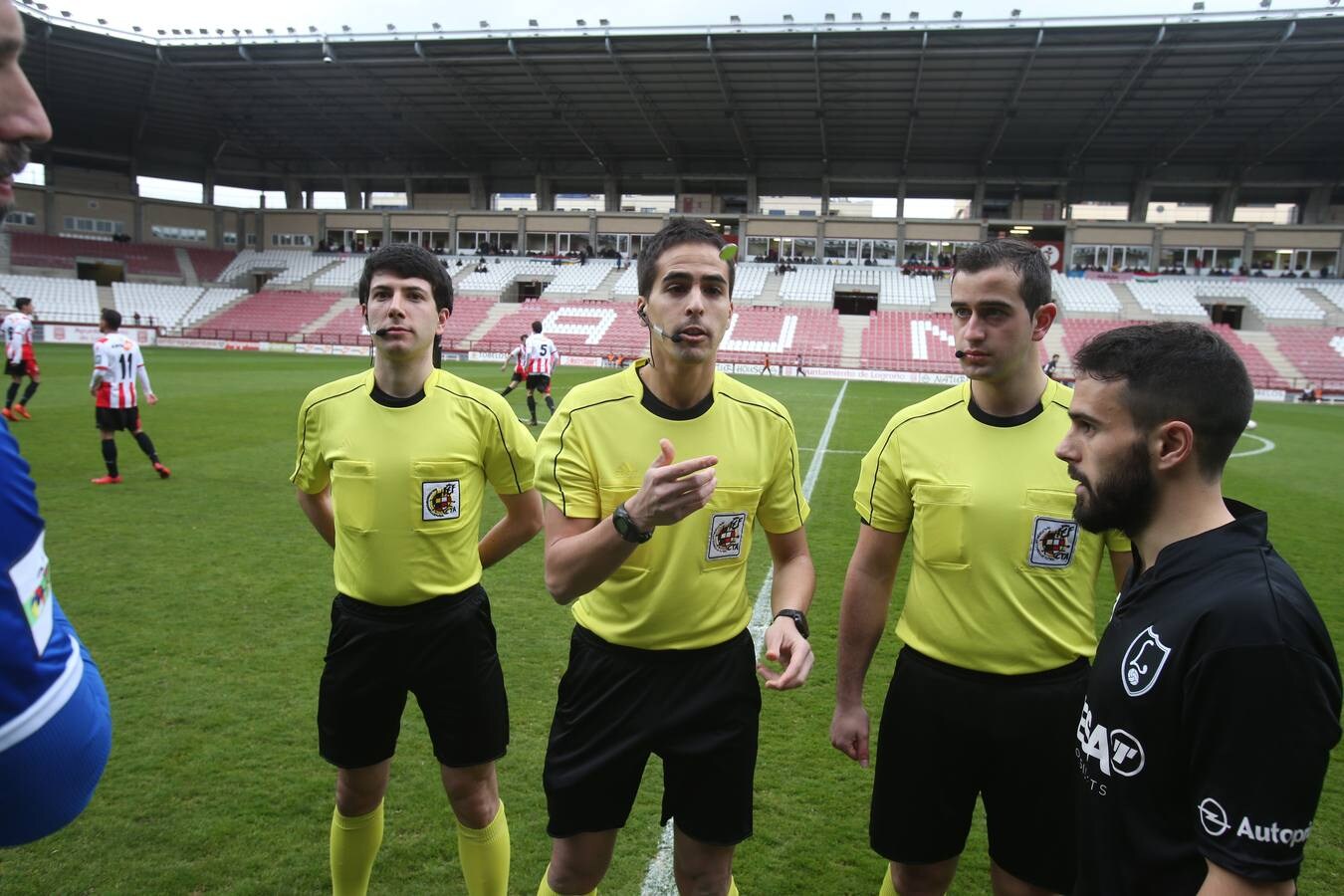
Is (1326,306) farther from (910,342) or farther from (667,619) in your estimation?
(667,619)

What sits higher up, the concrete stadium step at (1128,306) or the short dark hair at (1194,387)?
the concrete stadium step at (1128,306)

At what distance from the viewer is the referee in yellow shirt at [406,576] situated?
2.92 metres

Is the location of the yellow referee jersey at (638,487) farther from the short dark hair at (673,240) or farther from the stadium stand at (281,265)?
the stadium stand at (281,265)

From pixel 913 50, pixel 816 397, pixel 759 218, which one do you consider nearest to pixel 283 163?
pixel 759 218

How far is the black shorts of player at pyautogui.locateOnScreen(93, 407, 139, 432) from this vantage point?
31.7 ft

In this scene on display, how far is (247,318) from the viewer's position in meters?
48.0

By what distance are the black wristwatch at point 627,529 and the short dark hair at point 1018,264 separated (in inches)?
58.3

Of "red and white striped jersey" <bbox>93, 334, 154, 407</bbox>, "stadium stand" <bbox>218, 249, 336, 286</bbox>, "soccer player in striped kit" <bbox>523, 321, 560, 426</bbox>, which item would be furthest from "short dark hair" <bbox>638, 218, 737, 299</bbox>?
"stadium stand" <bbox>218, 249, 336, 286</bbox>

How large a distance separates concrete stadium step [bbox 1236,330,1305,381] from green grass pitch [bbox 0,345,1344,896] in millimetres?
33827

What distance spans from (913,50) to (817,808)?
3957 cm

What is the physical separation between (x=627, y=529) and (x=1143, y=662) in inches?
48.8

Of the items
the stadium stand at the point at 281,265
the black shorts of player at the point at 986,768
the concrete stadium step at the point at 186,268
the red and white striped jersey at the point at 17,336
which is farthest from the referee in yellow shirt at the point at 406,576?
the concrete stadium step at the point at 186,268

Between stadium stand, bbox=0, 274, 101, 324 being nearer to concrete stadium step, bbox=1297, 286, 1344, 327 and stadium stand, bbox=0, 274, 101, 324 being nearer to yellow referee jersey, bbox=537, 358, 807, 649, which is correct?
yellow referee jersey, bbox=537, 358, 807, 649

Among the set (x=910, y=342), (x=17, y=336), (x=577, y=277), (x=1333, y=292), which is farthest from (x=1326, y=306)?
(x=17, y=336)
